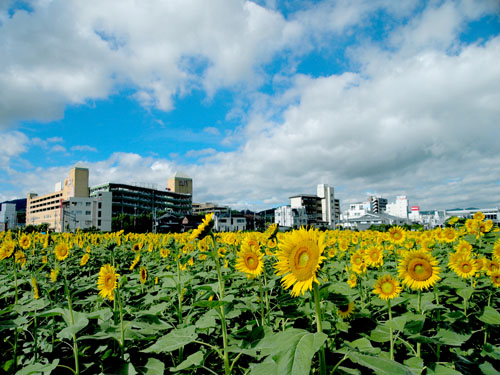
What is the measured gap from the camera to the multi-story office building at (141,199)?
336 feet

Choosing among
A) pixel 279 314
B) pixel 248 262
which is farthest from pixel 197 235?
pixel 279 314

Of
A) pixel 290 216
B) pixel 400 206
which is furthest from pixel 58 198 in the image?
pixel 400 206

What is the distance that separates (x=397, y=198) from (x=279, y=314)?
16568 centimetres

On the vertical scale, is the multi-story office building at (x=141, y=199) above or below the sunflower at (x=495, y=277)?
above

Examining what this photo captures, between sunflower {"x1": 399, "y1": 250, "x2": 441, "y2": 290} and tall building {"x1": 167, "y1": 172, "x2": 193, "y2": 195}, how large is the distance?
13601 centimetres

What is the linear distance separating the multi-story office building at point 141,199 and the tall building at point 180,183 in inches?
422

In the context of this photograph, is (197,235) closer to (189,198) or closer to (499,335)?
(499,335)

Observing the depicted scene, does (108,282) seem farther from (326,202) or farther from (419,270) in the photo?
(326,202)

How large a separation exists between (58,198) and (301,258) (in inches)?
5303

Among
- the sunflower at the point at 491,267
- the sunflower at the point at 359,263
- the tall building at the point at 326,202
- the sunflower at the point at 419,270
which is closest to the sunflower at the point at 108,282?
the sunflower at the point at 419,270

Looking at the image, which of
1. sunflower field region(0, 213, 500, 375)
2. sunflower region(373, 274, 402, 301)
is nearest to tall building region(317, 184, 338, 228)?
sunflower field region(0, 213, 500, 375)

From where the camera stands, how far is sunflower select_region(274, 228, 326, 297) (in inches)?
53.5

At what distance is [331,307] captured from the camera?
81.0 inches

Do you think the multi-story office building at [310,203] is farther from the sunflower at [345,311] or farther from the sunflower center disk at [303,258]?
the sunflower center disk at [303,258]
